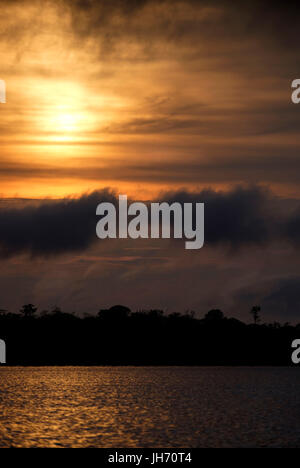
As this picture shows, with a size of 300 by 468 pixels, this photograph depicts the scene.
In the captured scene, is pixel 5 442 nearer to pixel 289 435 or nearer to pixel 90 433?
pixel 90 433

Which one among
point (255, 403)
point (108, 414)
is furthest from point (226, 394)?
point (108, 414)

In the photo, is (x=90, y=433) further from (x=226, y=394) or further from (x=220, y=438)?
(x=226, y=394)

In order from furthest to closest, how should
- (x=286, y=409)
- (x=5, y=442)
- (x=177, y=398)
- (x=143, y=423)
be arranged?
(x=177, y=398) < (x=286, y=409) < (x=143, y=423) < (x=5, y=442)

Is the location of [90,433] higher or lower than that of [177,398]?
lower

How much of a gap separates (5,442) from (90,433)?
1116 centimetres

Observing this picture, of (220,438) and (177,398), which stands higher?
(177,398)

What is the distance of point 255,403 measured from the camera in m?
127
